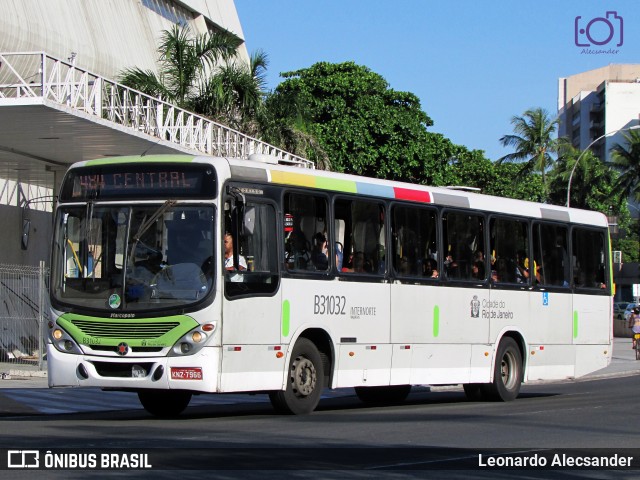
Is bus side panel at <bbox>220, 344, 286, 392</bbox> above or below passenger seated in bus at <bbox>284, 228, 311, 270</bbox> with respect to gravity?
below

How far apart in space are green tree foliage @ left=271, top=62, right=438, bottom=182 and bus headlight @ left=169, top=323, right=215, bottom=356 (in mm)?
44854

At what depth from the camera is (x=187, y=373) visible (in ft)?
45.5

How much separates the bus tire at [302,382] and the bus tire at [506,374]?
15.6ft

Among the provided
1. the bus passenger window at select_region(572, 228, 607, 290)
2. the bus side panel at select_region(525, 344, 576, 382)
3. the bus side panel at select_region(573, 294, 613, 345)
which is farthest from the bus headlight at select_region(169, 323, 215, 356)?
the bus passenger window at select_region(572, 228, 607, 290)

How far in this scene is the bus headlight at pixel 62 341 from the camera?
14.4 metres

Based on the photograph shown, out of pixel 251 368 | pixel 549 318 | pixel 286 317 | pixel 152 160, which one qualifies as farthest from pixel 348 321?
pixel 549 318

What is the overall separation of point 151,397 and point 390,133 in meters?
45.6

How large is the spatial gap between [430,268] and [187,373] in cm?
532

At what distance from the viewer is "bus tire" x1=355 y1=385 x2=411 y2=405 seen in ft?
65.7

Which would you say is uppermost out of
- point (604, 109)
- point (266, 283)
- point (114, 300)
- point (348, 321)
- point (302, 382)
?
point (604, 109)

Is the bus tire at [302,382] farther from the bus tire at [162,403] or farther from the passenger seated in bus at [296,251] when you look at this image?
the bus tire at [162,403]

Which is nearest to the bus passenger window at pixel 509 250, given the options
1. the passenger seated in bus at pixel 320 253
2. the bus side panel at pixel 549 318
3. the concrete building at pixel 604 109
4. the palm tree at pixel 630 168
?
the bus side panel at pixel 549 318

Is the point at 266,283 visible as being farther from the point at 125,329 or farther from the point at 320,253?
the point at 125,329

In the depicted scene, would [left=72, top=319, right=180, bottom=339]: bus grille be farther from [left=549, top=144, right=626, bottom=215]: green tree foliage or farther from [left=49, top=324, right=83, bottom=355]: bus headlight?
[left=549, top=144, right=626, bottom=215]: green tree foliage
